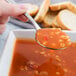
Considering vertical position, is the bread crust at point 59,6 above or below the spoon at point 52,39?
below

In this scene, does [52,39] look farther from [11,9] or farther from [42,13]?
[42,13]

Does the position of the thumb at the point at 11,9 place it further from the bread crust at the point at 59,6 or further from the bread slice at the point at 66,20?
the bread crust at the point at 59,6

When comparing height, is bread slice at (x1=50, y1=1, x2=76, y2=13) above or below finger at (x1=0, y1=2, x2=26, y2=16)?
below

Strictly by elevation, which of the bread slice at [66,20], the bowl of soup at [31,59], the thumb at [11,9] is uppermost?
the thumb at [11,9]

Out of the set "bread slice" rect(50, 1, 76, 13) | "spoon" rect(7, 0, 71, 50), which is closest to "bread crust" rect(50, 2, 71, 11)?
"bread slice" rect(50, 1, 76, 13)

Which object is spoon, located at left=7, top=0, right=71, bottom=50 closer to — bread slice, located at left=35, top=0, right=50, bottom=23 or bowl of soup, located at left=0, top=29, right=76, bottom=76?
bowl of soup, located at left=0, top=29, right=76, bottom=76

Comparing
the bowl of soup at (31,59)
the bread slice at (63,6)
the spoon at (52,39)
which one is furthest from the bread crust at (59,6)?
the spoon at (52,39)

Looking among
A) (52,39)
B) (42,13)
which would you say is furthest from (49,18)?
(52,39)
